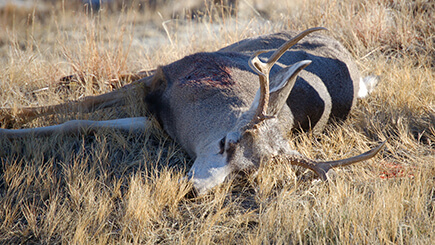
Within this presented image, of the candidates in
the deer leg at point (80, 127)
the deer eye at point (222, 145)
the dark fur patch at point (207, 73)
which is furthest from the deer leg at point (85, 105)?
the deer eye at point (222, 145)

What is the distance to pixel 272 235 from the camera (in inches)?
97.3

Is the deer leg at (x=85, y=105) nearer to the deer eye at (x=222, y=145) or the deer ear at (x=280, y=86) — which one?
the deer eye at (x=222, y=145)

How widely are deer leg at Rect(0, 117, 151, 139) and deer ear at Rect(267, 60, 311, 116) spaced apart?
1386 millimetres

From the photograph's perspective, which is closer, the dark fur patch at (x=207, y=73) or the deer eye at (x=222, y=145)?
the deer eye at (x=222, y=145)

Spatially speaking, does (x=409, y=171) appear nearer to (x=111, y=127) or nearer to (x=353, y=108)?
(x=353, y=108)

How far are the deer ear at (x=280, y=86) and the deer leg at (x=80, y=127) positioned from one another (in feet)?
4.55

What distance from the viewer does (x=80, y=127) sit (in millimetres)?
3635

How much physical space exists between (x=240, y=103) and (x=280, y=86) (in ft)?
1.76

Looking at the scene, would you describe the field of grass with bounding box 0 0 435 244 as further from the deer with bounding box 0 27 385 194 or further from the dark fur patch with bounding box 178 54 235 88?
the dark fur patch with bounding box 178 54 235 88

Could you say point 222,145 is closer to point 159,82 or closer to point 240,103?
point 240,103

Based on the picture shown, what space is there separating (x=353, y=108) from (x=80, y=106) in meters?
2.76

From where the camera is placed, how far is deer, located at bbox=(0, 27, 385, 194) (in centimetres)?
269

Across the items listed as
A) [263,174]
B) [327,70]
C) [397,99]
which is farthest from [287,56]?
[263,174]

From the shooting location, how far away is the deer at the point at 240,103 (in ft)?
8.81
